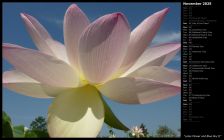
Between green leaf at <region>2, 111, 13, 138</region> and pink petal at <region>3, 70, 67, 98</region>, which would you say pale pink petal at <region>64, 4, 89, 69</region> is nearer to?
pink petal at <region>3, 70, 67, 98</region>

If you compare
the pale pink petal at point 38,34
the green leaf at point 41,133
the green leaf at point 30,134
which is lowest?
the green leaf at point 30,134

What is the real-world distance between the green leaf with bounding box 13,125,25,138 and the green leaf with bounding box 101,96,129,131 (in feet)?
0.61

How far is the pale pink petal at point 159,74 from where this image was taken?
59 cm

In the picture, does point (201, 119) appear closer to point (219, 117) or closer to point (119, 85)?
point (219, 117)

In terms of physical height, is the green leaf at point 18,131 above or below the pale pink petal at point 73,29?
below

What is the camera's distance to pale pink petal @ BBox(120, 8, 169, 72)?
58 cm

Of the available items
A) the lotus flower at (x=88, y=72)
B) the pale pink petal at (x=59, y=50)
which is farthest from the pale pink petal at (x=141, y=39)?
the pale pink petal at (x=59, y=50)

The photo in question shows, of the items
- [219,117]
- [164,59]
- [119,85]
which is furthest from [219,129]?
[119,85]

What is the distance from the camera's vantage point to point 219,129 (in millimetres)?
794

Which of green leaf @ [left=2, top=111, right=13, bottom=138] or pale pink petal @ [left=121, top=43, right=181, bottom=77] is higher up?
pale pink petal @ [left=121, top=43, right=181, bottom=77]

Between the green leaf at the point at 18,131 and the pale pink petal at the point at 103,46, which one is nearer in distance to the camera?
the pale pink petal at the point at 103,46

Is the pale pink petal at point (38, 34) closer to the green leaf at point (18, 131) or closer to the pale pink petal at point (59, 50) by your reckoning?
the pale pink petal at point (59, 50)

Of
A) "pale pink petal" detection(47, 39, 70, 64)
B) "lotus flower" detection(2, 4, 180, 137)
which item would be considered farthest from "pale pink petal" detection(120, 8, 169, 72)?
"pale pink petal" detection(47, 39, 70, 64)

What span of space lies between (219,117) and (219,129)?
0.03 metres
